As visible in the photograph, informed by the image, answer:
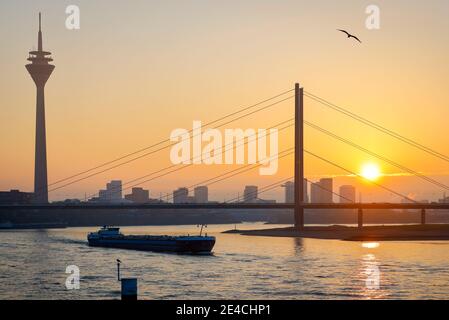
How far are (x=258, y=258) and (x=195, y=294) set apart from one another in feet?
114

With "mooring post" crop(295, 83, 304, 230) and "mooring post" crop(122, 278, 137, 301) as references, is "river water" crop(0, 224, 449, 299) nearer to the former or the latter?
"mooring post" crop(122, 278, 137, 301)

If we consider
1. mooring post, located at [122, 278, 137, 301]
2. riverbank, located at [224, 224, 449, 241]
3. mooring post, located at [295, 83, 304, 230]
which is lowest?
riverbank, located at [224, 224, 449, 241]

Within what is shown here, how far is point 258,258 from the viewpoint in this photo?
7769 centimetres

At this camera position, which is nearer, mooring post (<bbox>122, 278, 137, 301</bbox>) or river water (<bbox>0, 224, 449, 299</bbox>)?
mooring post (<bbox>122, 278, 137, 301</bbox>)

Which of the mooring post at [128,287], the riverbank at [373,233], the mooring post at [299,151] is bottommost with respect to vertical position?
the riverbank at [373,233]
